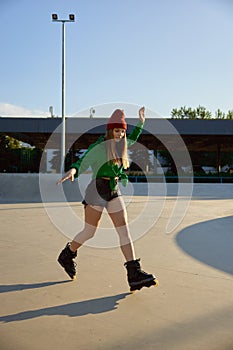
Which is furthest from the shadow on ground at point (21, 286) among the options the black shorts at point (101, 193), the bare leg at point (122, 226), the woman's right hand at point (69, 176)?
the woman's right hand at point (69, 176)

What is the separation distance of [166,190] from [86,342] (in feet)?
57.6

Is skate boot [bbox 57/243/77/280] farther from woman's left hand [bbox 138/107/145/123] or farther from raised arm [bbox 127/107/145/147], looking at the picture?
woman's left hand [bbox 138/107/145/123]

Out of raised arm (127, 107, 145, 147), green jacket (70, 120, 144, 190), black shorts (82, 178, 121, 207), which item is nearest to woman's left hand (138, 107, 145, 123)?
raised arm (127, 107, 145, 147)

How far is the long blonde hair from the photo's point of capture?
361 centimetres

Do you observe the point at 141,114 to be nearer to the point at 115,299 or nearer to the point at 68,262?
the point at 68,262

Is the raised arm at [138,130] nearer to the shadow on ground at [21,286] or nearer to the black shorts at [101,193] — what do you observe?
the black shorts at [101,193]

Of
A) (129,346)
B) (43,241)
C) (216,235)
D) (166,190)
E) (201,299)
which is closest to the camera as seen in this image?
(129,346)

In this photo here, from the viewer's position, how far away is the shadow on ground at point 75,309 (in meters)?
2.91

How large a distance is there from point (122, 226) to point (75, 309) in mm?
882

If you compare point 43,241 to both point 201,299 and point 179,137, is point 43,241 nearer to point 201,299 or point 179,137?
point 201,299

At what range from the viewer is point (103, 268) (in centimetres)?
432

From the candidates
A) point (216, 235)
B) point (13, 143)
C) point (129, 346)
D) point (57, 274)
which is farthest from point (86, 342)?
point (13, 143)

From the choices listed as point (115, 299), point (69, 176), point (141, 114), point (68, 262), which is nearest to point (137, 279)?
point (115, 299)

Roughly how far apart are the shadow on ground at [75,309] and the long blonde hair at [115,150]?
1.27 metres
